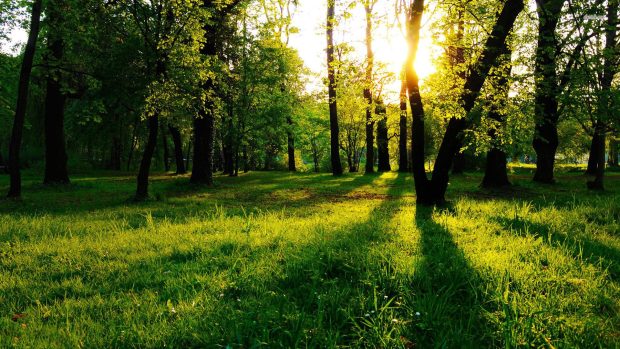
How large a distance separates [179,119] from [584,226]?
13663mm

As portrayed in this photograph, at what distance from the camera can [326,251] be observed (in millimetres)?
5008

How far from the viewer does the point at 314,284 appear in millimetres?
4059

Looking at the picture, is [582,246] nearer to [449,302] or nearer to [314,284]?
[449,302]

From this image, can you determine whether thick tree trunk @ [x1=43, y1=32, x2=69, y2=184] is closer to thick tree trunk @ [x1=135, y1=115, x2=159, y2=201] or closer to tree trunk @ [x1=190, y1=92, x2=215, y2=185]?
tree trunk @ [x1=190, y1=92, x2=215, y2=185]

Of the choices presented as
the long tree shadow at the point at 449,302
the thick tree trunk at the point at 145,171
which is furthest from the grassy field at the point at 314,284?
the thick tree trunk at the point at 145,171

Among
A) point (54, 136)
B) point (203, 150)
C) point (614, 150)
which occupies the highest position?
point (54, 136)

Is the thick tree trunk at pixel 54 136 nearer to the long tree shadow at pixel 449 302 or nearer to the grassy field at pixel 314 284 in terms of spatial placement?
the grassy field at pixel 314 284

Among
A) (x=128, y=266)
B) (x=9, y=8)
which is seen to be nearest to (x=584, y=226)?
(x=128, y=266)

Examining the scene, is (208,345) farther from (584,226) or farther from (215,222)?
(584,226)

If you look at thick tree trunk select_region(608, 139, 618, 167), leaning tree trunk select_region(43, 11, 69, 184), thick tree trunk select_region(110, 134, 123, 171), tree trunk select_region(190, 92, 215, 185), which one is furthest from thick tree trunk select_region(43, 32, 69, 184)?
thick tree trunk select_region(608, 139, 618, 167)

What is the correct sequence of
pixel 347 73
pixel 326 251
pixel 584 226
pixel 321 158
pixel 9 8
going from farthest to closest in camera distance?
pixel 321 158 → pixel 9 8 → pixel 347 73 → pixel 584 226 → pixel 326 251

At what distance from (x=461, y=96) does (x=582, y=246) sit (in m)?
5.19

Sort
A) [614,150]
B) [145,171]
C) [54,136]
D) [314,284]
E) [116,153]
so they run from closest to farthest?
[314,284]
[145,171]
[54,136]
[116,153]
[614,150]

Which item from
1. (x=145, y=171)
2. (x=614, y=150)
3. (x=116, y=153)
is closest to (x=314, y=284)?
(x=145, y=171)
